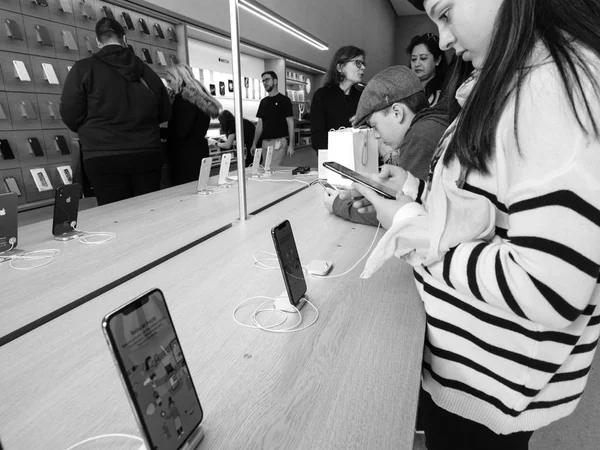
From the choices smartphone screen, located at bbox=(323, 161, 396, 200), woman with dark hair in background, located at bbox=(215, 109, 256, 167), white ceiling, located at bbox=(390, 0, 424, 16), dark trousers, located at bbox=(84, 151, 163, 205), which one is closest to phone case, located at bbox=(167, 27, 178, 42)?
woman with dark hair in background, located at bbox=(215, 109, 256, 167)

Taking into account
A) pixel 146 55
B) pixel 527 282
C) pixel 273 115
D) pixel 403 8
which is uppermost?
pixel 403 8

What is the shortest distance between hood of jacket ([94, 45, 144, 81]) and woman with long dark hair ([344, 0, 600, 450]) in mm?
2010

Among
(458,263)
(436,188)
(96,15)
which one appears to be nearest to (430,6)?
(436,188)

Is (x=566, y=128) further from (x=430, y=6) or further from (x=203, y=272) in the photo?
(x=203, y=272)

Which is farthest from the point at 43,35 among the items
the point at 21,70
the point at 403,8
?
the point at 403,8

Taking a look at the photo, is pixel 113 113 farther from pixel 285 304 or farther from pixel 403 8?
pixel 403 8

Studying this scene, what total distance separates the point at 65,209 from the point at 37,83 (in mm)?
2023

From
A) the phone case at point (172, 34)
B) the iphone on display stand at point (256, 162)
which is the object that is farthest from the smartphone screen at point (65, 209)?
the phone case at point (172, 34)

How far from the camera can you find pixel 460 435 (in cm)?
79

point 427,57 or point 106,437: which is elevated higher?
point 427,57

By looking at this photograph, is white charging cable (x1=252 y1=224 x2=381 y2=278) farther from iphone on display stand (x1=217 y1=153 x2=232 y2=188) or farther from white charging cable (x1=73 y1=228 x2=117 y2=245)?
iphone on display stand (x1=217 y1=153 x2=232 y2=188)

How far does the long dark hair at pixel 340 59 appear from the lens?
2.78 metres

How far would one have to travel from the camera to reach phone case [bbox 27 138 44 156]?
9.57ft

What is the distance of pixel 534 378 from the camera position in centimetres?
64
